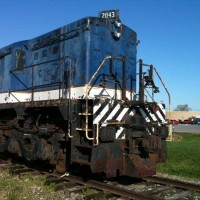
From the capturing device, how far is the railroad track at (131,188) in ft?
20.4

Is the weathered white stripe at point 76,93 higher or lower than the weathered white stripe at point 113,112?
higher

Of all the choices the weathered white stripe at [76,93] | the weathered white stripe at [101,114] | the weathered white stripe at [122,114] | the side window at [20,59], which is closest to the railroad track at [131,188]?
the weathered white stripe at [101,114]

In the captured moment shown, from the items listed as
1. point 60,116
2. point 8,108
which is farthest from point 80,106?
point 8,108

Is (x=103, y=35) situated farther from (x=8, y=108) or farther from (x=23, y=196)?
(x=23, y=196)

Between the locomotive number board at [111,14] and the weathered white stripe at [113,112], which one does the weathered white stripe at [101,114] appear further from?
the locomotive number board at [111,14]

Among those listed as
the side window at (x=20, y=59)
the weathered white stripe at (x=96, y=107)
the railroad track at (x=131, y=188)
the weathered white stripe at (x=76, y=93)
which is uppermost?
the side window at (x=20, y=59)

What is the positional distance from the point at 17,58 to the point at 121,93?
3984 mm

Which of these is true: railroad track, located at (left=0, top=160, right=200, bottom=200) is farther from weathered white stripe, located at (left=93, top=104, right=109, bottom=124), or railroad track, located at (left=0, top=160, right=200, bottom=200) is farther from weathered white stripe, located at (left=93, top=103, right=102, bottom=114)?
weathered white stripe, located at (left=93, top=103, right=102, bottom=114)

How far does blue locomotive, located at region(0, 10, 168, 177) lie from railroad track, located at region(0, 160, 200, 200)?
0.34 metres

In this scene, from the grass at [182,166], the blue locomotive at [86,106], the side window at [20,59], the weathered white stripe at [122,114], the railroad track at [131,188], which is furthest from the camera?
the side window at [20,59]

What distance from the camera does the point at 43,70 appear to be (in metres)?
9.23

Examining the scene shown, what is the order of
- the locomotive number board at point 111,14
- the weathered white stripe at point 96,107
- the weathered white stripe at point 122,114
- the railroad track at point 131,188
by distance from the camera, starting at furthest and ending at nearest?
the locomotive number board at point 111,14 → the weathered white stripe at point 122,114 → the weathered white stripe at point 96,107 → the railroad track at point 131,188

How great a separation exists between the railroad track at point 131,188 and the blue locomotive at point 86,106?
343 millimetres

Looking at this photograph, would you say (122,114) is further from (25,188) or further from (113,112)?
(25,188)
